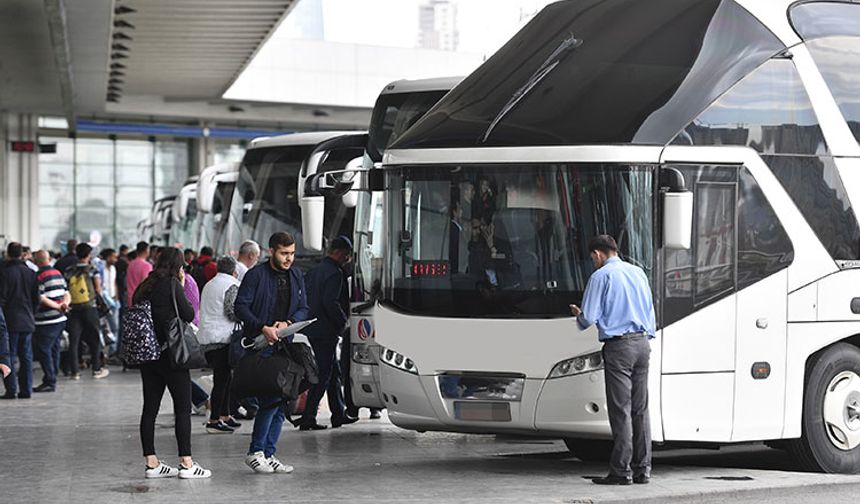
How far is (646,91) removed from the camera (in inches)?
429

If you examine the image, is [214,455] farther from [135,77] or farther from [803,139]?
[135,77]

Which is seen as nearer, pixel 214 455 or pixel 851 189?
pixel 851 189

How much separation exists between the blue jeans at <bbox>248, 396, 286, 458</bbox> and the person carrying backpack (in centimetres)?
1017

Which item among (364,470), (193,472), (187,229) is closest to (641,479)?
(364,470)

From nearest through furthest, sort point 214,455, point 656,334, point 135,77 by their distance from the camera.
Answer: point 656,334 → point 214,455 → point 135,77

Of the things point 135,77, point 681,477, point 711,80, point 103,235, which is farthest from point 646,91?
point 103,235

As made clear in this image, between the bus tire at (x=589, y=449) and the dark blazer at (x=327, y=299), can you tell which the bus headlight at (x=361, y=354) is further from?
Result: the bus tire at (x=589, y=449)

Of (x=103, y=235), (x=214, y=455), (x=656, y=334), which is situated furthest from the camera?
(x=103, y=235)

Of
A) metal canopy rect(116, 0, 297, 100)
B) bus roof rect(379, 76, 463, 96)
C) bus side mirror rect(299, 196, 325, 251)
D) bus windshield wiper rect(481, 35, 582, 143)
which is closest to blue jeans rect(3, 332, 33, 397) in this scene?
bus roof rect(379, 76, 463, 96)

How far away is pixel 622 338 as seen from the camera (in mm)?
10281

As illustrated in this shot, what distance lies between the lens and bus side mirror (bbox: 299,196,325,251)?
12305 mm

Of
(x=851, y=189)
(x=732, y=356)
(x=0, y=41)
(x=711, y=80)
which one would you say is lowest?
(x=732, y=356)

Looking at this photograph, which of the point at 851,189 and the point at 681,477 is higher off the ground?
the point at 851,189

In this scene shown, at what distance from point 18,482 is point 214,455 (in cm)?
207
